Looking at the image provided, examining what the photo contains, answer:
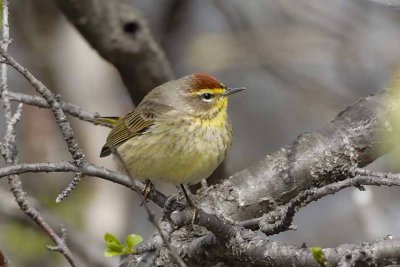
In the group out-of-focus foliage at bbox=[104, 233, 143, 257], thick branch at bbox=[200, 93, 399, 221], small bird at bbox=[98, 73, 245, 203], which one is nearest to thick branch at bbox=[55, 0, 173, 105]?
small bird at bbox=[98, 73, 245, 203]

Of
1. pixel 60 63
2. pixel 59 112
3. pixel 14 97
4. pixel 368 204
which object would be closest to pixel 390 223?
pixel 368 204

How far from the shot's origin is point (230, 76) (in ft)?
31.0

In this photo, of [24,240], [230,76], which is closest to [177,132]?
[24,240]

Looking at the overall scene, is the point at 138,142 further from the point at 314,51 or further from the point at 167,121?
the point at 314,51

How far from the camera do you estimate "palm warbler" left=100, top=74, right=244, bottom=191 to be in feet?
15.0

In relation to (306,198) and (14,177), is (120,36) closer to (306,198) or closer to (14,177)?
(14,177)

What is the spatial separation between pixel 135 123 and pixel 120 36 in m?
0.60

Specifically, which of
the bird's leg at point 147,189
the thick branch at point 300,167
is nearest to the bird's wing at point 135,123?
the bird's leg at point 147,189

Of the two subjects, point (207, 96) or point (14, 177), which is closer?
point (14, 177)

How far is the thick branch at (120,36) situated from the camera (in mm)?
5035

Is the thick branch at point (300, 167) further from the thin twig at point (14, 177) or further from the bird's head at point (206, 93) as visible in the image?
the thin twig at point (14, 177)

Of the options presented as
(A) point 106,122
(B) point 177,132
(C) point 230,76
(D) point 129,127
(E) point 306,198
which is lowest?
(E) point 306,198

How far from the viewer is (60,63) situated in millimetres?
7297

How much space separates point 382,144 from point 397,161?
58.8 inches
